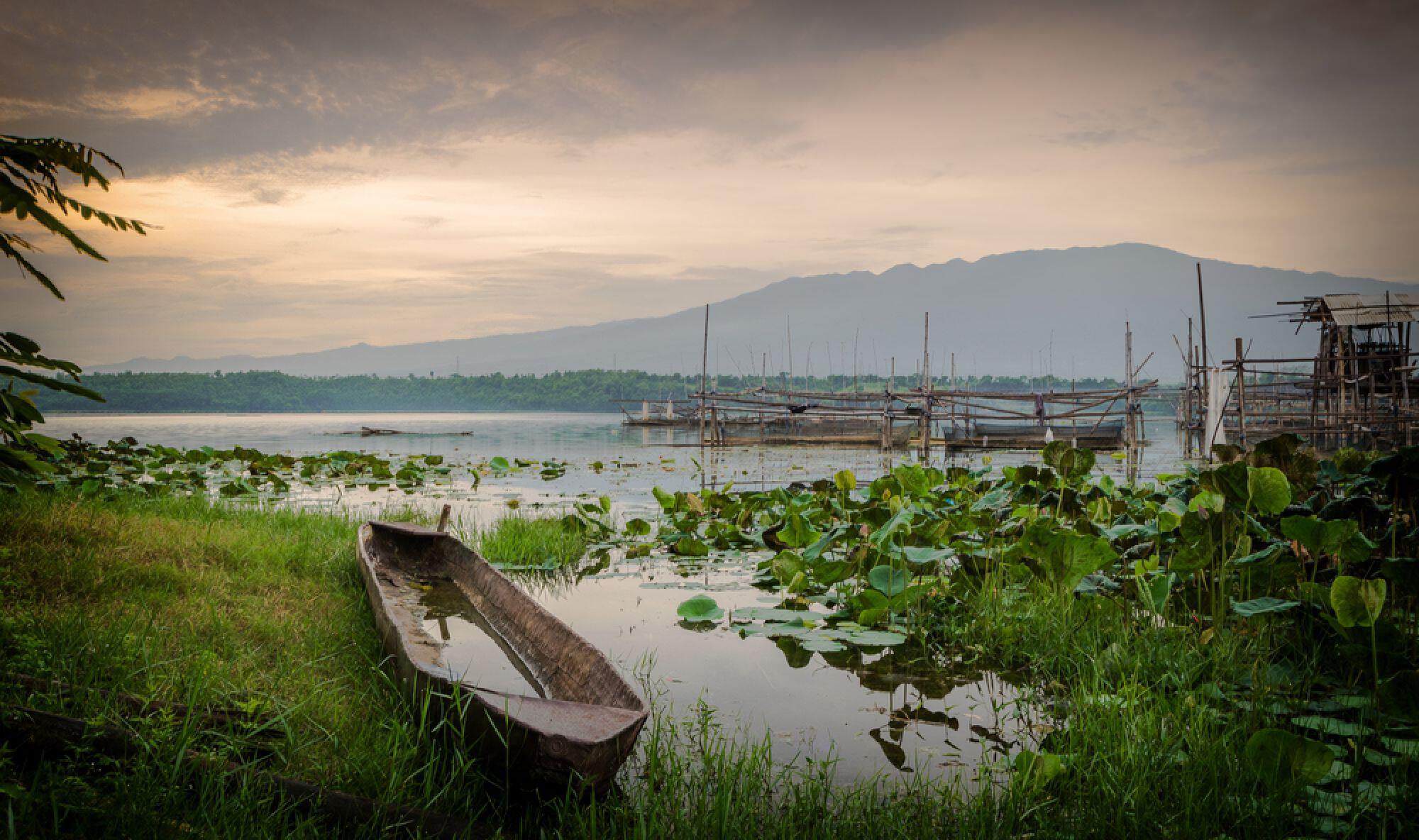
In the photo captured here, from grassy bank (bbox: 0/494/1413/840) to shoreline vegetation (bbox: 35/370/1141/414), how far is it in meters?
49.7

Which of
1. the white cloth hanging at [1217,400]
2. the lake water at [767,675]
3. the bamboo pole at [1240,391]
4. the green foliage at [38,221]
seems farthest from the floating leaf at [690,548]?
the white cloth hanging at [1217,400]

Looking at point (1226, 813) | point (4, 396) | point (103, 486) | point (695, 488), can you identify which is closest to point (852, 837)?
point (1226, 813)

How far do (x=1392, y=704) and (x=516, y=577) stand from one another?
514 cm

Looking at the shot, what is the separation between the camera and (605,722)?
7.54 ft

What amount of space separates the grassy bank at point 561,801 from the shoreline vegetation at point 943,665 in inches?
0.5

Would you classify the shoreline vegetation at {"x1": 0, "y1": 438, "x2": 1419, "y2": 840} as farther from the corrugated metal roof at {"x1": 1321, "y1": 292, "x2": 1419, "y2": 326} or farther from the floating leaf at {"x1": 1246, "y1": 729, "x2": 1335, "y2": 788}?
the corrugated metal roof at {"x1": 1321, "y1": 292, "x2": 1419, "y2": 326}

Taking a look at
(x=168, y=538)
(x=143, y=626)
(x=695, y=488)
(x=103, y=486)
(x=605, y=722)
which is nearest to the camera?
(x=605, y=722)

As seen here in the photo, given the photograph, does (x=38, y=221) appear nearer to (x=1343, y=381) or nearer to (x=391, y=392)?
(x=1343, y=381)

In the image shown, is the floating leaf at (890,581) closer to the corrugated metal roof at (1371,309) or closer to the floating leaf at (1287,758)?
the floating leaf at (1287,758)

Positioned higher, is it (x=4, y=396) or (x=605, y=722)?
(x=4, y=396)

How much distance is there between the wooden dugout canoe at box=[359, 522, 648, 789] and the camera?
220 centimetres

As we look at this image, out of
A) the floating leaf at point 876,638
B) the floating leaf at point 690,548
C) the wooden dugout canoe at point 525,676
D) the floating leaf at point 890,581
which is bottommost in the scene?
the floating leaf at point 690,548

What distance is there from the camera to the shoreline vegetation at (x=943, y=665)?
212 centimetres

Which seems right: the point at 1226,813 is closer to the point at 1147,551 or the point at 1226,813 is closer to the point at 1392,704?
the point at 1392,704
